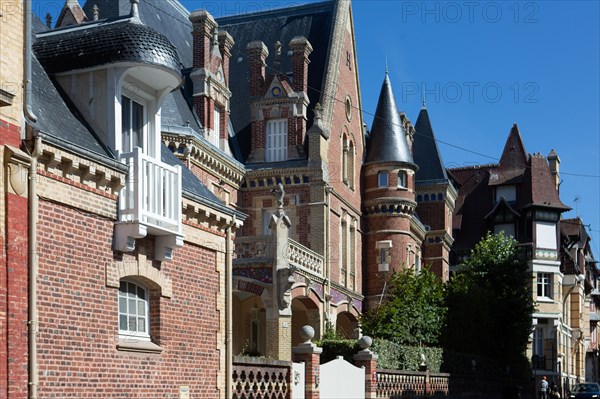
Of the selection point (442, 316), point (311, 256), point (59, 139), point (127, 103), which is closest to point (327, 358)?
point (311, 256)

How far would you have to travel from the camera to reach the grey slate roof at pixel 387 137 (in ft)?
126

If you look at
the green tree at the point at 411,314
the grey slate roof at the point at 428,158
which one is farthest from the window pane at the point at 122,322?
the grey slate roof at the point at 428,158

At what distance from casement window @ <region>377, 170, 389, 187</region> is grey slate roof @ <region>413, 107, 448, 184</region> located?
28.9ft

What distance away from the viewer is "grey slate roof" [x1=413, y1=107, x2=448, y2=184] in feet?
155

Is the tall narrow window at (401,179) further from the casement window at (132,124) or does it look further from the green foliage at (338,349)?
the casement window at (132,124)

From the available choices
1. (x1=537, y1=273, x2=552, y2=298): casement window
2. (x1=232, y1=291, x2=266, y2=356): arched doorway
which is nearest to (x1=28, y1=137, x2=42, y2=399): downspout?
(x1=232, y1=291, x2=266, y2=356): arched doorway

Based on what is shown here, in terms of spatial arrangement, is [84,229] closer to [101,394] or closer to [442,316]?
[101,394]

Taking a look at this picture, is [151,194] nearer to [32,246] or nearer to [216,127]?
[32,246]

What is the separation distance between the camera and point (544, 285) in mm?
58125

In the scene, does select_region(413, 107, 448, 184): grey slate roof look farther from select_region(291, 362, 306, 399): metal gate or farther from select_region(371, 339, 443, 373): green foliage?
select_region(291, 362, 306, 399): metal gate

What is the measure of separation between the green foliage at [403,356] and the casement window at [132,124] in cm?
1260

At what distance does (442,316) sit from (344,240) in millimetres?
4606

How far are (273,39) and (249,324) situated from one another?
12802 millimetres

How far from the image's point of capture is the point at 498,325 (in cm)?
4094
